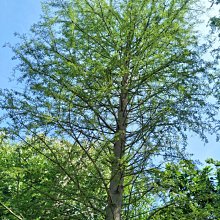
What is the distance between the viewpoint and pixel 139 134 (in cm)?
661

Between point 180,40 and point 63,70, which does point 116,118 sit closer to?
point 63,70

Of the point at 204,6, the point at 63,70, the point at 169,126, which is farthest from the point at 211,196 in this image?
the point at 204,6

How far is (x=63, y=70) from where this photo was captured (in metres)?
6.87

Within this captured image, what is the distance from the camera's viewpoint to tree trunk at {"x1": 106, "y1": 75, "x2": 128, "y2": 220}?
606 centimetres

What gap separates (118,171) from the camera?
6094 millimetres

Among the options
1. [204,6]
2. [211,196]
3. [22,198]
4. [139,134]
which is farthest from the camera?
[204,6]

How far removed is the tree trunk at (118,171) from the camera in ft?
19.9

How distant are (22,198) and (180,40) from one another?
13.7 ft

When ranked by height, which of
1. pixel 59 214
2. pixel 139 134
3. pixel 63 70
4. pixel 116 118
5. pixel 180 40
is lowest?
pixel 59 214

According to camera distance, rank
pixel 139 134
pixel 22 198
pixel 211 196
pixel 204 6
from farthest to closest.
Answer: pixel 204 6 → pixel 22 198 → pixel 139 134 → pixel 211 196

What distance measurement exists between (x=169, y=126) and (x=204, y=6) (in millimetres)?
2792

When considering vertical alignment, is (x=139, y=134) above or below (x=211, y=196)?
above

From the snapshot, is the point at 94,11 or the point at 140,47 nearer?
the point at 140,47

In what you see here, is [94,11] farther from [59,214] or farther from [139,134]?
[59,214]
